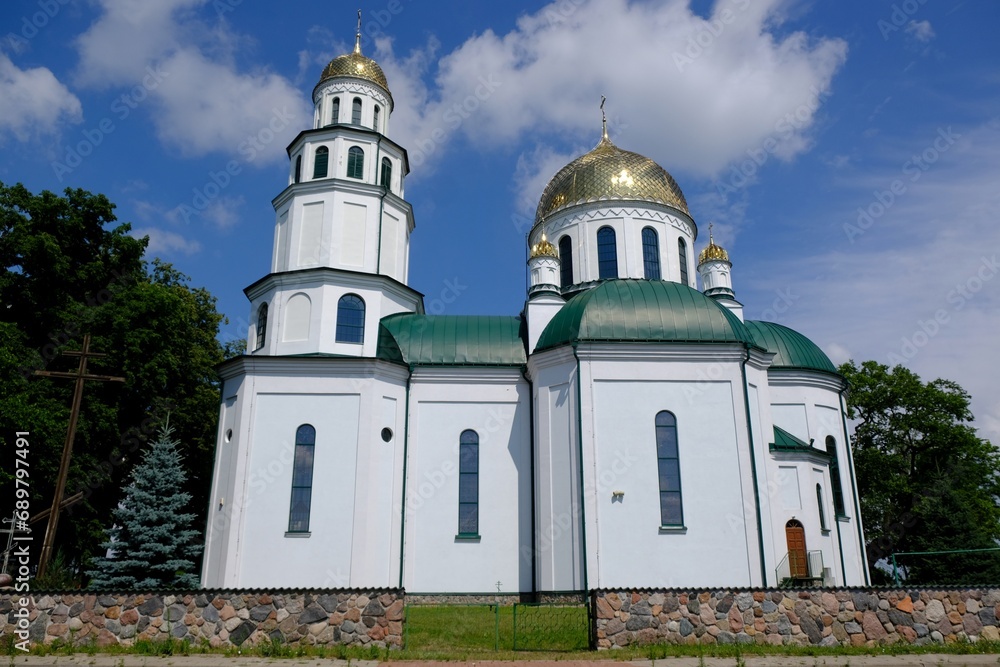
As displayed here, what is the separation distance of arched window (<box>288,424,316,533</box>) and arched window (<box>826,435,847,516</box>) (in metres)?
15.1

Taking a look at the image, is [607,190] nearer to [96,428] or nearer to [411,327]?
[411,327]

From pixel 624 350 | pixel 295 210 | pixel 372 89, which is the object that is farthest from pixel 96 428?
pixel 624 350

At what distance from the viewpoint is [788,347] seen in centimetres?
2306

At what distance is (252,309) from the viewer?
20.7 meters

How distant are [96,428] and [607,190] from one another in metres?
17.3

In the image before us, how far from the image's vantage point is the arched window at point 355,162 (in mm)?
21391

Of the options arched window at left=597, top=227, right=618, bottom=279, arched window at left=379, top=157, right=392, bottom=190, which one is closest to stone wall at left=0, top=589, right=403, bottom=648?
arched window at left=379, top=157, right=392, bottom=190

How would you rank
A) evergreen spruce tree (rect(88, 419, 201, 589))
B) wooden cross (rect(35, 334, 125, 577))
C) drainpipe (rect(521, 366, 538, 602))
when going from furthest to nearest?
drainpipe (rect(521, 366, 538, 602))
evergreen spruce tree (rect(88, 419, 201, 589))
wooden cross (rect(35, 334, 125, 577))

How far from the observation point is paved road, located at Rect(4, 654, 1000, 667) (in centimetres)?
928

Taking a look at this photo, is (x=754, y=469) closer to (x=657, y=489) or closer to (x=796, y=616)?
(x=657, y=489)

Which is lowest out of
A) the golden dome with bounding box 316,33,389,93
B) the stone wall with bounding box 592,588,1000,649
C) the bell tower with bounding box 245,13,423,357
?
the stone wall with bounding box 592,588,1000,649

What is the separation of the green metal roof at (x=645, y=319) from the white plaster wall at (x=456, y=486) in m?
2.45

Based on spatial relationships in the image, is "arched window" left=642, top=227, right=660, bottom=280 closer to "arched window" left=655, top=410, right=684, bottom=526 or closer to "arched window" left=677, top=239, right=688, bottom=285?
"arched window" left=677, top=239, right=688, bottom=285

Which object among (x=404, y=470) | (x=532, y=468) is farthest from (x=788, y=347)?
(x=404, y=470)
